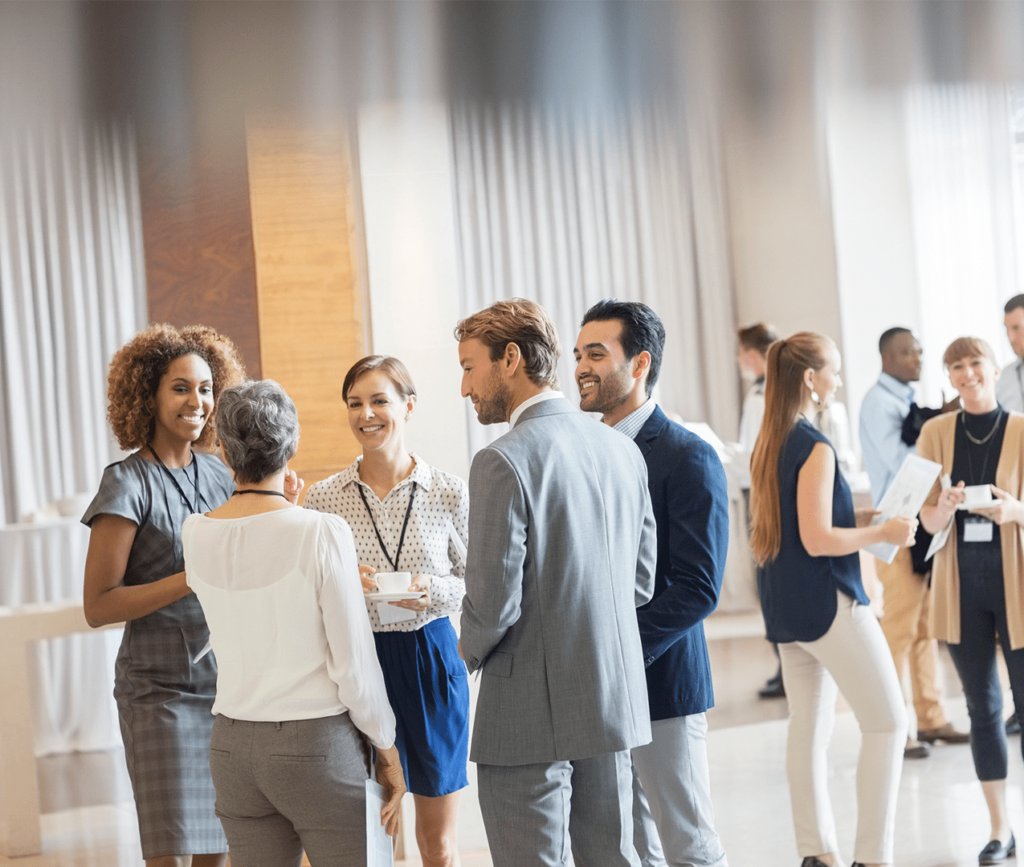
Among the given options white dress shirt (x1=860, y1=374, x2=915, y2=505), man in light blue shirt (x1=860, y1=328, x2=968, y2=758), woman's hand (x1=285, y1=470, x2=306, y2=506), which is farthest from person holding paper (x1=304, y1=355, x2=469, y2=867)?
white dress shirt (x1=860, y1=374, x2=915, y2=505)

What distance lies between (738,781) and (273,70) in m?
3.40

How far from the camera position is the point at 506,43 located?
486cm

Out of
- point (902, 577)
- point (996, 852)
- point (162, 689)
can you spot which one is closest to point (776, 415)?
point (996, 852)

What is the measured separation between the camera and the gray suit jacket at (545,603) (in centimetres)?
192

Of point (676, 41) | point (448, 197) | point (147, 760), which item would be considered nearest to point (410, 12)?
point (448, 197)


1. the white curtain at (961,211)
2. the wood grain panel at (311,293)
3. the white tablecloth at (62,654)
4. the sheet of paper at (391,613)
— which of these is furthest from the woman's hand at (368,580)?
the white curtain at (961,211)

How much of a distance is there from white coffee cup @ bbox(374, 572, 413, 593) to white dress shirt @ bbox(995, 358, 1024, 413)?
135 inches

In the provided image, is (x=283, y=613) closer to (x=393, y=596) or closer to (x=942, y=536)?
(x=393, y=596)

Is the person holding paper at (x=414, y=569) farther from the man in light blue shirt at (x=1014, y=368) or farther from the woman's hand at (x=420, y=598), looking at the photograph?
the man in light blue shirt at (x=1014, y=368)

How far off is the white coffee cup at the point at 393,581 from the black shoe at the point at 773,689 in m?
3.54

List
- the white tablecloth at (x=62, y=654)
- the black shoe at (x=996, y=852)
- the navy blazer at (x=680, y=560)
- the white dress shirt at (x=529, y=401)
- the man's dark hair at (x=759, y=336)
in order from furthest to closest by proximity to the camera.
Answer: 1. the man's dark hair at (x=759, y=336)
2. the white tablecloth at (x=62, y=654)
3. the black shoe at (x=996, y=852)
4. the navy blazer at (x=680, y=560)
5. the white dress shirt at (x=529, y=401)

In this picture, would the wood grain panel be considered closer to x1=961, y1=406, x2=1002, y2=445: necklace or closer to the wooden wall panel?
the wooden wall panel

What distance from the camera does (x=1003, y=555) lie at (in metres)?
3.39

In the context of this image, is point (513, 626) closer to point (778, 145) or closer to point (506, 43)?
point (506, 43)
